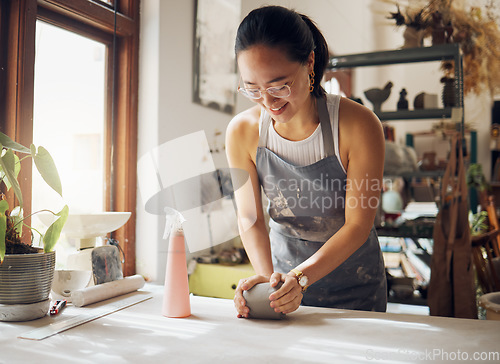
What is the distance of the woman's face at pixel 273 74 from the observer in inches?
45.5

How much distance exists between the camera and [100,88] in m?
2.11

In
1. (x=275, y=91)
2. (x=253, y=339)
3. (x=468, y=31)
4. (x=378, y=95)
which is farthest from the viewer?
(x=468, y=31)

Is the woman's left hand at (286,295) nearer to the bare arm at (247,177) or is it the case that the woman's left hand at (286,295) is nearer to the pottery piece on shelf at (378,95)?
the bare arm at (247,177)

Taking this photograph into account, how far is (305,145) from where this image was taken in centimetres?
144

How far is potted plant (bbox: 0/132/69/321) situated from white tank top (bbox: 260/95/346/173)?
0.66 meters

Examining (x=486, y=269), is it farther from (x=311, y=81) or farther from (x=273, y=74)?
(x=273, y=74)

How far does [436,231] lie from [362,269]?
966 mm

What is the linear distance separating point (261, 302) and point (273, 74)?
21.9 inches

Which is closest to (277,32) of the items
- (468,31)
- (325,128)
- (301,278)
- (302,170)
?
(325,128)

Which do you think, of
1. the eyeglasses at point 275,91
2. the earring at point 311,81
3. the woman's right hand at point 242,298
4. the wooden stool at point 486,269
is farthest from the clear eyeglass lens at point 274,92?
the wooden stool at point 486,269

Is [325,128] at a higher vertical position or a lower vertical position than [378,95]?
→ lower

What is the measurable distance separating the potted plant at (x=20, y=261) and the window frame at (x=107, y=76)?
0.46 m

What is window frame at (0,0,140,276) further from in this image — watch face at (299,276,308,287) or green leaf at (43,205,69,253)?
watch face at (299,276,308,287)

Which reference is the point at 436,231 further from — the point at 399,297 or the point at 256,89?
the point at 256,89
